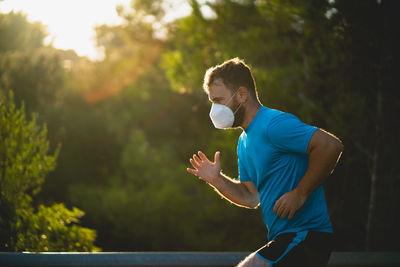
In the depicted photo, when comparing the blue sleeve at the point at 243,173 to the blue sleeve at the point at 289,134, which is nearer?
the blue sleeve at the point at 289,134

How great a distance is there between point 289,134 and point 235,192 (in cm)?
72

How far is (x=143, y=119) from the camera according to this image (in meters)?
19.1

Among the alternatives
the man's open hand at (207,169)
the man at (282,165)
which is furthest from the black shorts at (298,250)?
the man's open hand at (207,169)

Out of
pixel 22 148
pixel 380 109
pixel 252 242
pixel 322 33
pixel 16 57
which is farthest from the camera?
pixel 16 57

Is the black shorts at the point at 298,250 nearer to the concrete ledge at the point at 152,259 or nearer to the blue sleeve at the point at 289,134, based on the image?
the blue sleeve at the point at 289,134

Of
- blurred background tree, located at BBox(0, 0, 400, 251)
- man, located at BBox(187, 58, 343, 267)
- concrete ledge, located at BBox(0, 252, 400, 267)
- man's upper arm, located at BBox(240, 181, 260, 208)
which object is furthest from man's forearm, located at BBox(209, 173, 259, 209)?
blurred background tree, located at BBox(0, 0, 400, 251)

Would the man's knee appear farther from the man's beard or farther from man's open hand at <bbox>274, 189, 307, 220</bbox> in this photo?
the man's beard

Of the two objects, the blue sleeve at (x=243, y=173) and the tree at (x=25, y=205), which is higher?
the blue sleeve at (x=243, y=173)

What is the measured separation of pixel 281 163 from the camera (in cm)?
232

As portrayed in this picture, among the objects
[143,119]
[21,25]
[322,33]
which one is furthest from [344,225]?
[21,25]

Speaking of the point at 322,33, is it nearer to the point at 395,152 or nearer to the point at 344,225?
the point at 395,152

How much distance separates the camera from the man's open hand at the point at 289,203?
2.24 m

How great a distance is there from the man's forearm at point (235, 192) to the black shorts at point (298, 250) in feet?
1.68

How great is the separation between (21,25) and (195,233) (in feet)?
40.9
